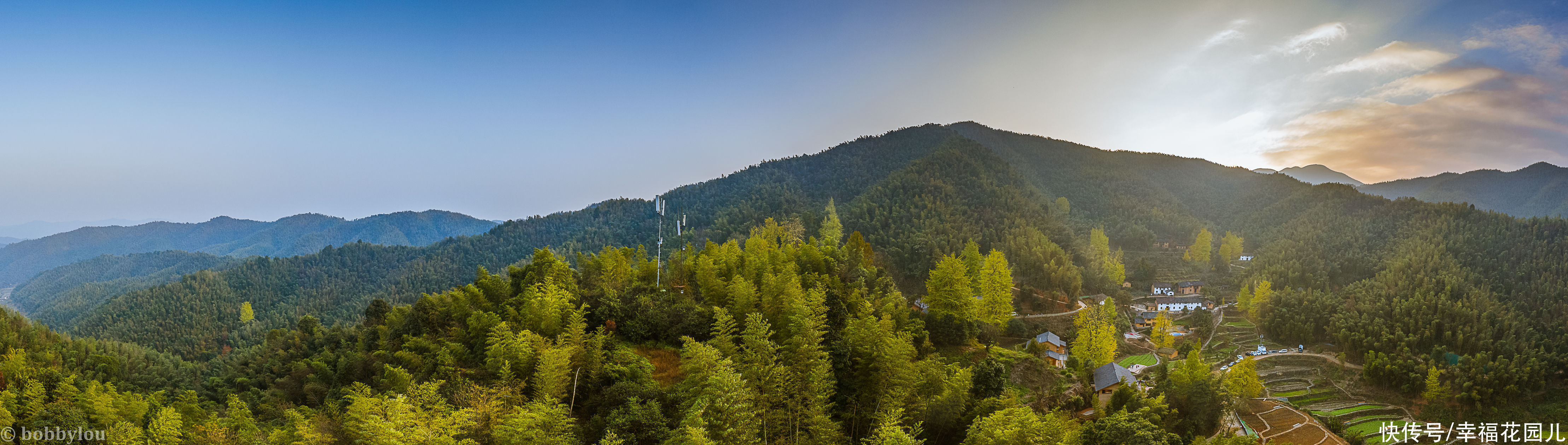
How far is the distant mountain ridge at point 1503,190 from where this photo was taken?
119875mm

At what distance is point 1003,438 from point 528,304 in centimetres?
2108

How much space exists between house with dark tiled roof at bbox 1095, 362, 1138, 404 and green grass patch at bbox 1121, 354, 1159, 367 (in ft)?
63.3

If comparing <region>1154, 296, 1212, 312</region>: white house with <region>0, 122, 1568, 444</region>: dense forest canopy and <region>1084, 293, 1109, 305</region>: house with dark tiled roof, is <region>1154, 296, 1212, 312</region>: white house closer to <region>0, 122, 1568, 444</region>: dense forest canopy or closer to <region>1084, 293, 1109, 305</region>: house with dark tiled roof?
<region>0, 122, 1568, 444</region>: dense forest canopy

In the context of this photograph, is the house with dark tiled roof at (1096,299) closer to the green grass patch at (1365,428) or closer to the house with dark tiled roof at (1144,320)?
the house with dark tiled roof at (1144,320)

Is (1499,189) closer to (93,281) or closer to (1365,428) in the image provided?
(1365,428)

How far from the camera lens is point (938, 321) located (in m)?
34.8

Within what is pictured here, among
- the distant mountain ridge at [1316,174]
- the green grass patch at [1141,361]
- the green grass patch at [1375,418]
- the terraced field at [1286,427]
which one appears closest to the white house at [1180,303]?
the green grass patch at [1141,361]

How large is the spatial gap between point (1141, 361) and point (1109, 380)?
84.4 feet

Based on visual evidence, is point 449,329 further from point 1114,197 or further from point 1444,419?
point 1114,197

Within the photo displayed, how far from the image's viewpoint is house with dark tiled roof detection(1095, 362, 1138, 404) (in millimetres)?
34000

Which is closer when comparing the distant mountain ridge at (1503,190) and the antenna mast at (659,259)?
the antenna mast at (659,259)

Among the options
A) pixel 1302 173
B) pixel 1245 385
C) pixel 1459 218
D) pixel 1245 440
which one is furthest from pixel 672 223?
pixel 1302 173

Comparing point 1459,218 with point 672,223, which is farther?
point 672,223

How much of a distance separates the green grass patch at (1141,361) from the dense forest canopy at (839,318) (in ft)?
16.8
